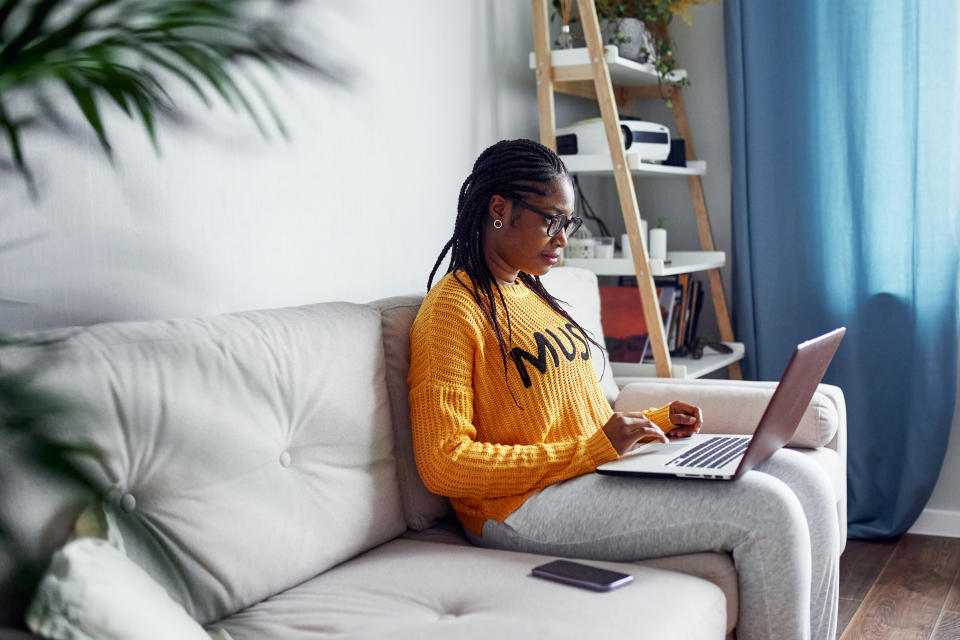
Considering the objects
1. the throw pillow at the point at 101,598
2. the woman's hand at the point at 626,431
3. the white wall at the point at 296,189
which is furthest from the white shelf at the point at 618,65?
the throw pillow at the point at 101,598

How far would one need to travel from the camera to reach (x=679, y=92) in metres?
2.87

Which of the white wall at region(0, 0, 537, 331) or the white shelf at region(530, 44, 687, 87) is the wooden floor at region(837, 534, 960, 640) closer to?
the white wall at region(0, 0, 537, 331)

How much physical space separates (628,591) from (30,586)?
0.99 meters

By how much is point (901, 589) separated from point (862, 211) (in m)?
1.05

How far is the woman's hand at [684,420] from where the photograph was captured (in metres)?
1.77

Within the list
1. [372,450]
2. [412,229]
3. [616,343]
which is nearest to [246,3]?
[372,450]

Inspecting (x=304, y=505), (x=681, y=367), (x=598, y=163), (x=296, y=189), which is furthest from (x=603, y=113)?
(x=304, y=505)

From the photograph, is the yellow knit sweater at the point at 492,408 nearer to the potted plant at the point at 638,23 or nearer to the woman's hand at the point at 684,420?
the woman's hand at the point at 684,420

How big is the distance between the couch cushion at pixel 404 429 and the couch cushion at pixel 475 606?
0.17m

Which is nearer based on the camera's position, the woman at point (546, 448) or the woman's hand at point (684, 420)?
the woman at point (546, 448)

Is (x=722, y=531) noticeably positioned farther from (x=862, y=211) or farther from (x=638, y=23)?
(x=638, y=23)

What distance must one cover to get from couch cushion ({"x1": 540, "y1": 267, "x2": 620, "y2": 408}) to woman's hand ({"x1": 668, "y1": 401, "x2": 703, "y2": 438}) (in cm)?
33

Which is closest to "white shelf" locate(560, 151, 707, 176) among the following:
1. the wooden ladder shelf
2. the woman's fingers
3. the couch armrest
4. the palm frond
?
the wooden ladder shelf

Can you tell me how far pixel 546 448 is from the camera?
4.96 feet
